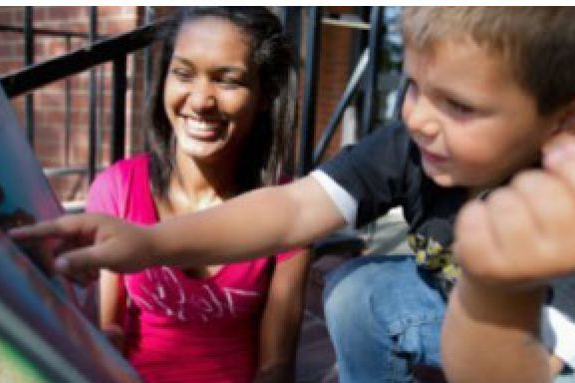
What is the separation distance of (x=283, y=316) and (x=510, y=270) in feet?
3.56

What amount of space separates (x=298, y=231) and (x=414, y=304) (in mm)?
323

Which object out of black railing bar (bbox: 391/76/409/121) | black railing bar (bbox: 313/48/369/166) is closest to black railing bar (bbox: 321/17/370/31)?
black railing bar (bbox: 313/48/369/166)

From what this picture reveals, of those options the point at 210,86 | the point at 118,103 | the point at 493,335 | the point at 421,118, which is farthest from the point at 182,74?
the point at 493,335

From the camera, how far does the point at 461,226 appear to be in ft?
1.93

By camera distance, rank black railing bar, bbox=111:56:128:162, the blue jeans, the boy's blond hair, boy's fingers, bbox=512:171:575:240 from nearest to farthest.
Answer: boy's fingers, bbox=512:171:575:240, the boy's blond hair, the blue jeans, black railing bar, bbox=111:56:128:162

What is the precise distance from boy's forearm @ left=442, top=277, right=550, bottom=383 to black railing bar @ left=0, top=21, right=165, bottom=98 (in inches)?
55.1

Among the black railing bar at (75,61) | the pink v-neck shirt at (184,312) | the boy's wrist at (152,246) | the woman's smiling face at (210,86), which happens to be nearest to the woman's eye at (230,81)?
the woman's smiling face at (210,86)

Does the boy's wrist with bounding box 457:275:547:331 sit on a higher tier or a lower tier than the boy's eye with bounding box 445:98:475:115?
lower

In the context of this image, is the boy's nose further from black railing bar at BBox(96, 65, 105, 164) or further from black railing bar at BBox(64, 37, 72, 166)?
black railing bar at BBox(64, 37, 72, 166)

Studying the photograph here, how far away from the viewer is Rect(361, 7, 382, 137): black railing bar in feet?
7.80

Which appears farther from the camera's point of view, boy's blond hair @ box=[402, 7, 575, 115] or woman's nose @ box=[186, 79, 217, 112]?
woman's nose @ box=[186, 79, 217, 112]

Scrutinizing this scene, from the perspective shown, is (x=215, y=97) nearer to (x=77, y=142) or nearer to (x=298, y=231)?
(x=298, y=231)

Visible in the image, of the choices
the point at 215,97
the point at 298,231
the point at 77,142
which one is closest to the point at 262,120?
the point at 215,97

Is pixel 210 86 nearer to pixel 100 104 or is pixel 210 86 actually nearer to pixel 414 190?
pixel 414 190
